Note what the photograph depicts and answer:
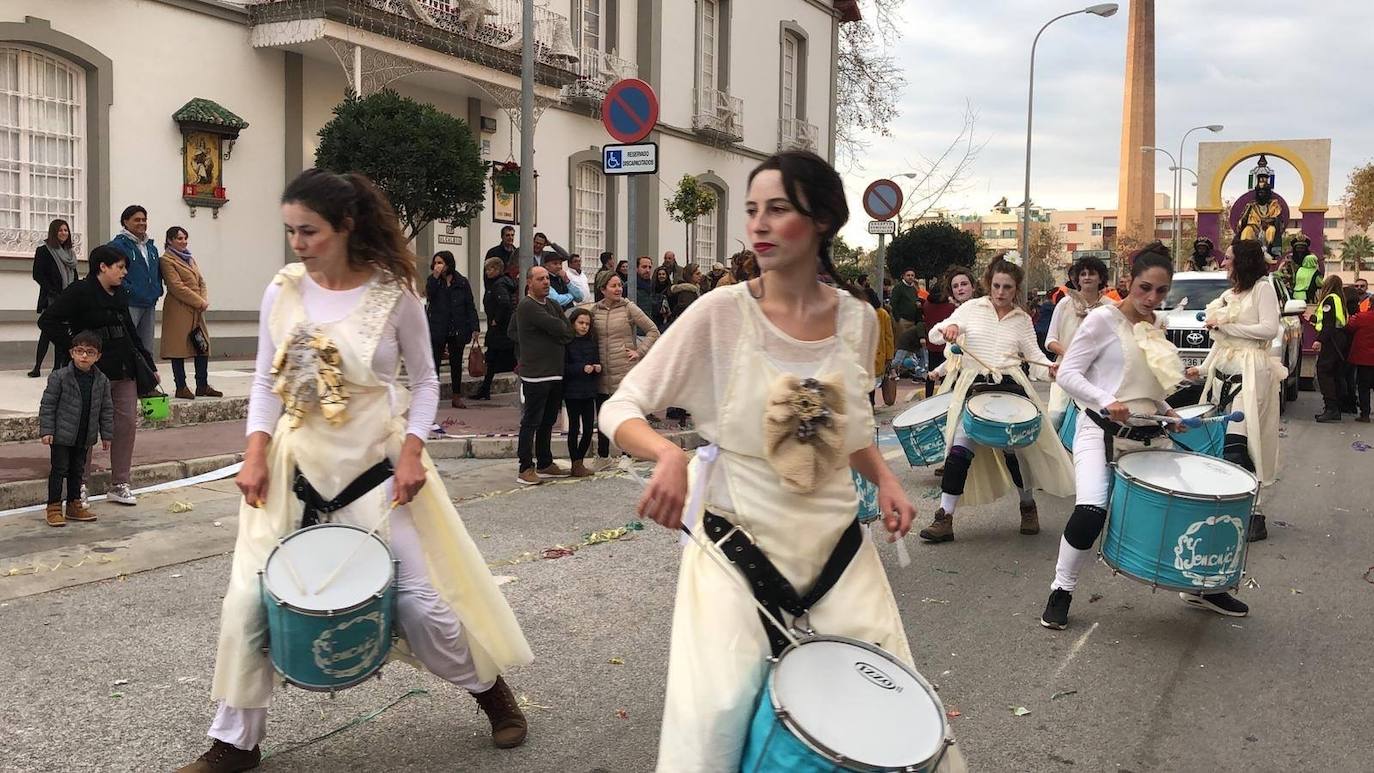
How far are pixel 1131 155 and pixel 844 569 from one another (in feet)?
341

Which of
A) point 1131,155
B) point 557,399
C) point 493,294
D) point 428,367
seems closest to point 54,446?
point 557,399

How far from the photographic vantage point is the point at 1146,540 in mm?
4984

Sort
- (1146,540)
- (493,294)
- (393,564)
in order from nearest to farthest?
(393,564) → (1146,540) → (493,294)

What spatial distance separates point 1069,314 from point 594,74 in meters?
16.1

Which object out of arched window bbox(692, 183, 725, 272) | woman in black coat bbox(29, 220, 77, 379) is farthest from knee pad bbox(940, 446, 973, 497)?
arched window bbox(692, 183, 725, 272)

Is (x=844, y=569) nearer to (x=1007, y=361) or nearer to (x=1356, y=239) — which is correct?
(x=1007, y=361)

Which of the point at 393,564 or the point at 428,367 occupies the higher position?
the point at 428,367

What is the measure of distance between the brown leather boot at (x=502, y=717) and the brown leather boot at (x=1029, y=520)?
4.65 metres

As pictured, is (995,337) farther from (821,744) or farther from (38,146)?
(38,146)

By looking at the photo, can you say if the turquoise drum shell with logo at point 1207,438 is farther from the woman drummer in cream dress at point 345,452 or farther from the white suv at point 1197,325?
the white suv at point 1197,325

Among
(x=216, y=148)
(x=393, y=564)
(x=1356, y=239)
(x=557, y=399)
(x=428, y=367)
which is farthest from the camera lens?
(x=1356, y=239)

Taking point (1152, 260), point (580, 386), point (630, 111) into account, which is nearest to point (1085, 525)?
point (1152, 260)

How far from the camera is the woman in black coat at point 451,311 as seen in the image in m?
13.9

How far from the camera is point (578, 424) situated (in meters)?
10.0
